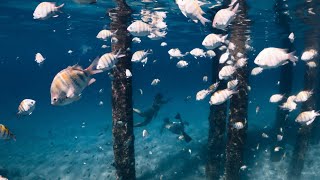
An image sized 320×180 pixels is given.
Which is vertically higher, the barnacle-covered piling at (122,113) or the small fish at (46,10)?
the small fish at (46,10)

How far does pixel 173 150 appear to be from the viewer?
750 inches

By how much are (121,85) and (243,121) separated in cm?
484

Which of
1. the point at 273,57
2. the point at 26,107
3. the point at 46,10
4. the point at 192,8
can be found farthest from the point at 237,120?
the point at 46,10

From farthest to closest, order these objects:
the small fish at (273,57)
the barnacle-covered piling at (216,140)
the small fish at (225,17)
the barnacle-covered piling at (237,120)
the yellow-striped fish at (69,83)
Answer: the barnacle-covered piling at (216,140) → the barnacle-covered piling at (237,120) → the small fish at (273,57) → the small fish at (225,17) → the yellow-striped fish at (69,83)

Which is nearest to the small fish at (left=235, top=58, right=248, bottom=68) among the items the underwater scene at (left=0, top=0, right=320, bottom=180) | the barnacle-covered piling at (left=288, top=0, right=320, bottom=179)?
the underwater scene at (left=0, top=0, right=320, bottom=180)

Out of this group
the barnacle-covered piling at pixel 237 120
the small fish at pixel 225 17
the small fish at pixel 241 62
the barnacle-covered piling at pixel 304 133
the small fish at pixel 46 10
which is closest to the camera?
the small fish at pixel 225 17

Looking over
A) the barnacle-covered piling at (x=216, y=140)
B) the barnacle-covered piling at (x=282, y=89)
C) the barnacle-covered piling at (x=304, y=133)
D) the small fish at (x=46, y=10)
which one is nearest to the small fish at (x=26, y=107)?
the small fish at (x=46, y=10)

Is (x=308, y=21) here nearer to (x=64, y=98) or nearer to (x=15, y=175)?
(x=64, y=98)

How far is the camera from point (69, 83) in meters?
4.56

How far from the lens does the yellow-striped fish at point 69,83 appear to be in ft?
14.8

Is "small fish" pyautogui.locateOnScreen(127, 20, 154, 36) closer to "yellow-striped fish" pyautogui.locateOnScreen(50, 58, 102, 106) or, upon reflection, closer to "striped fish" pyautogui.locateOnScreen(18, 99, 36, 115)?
"striped fish" pyautogui.locateOnScreen(18, 99, 36, 115)

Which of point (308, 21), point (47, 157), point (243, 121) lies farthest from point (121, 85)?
point (308, 21)

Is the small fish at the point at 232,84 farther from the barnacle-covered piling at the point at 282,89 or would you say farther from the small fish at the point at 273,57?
the barnacle-covered piling at the point at 282,89

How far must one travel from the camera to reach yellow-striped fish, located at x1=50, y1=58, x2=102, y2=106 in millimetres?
4516
